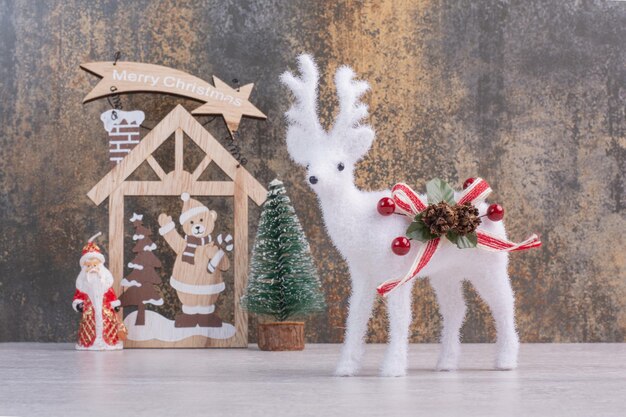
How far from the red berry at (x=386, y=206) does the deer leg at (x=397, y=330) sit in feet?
0.60

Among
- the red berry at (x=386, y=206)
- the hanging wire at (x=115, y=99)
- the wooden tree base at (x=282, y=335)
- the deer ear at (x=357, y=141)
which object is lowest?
the wooden tree base at (x=282, y=335)

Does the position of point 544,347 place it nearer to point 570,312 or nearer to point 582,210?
point 570,312

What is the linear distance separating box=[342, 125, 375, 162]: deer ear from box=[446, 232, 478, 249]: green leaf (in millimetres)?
300

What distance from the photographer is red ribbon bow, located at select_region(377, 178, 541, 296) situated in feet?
6.87

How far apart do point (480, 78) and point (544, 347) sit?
38.4 inches

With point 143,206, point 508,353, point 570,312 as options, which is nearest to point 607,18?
point 570,312

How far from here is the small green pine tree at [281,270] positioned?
2854 millimetres

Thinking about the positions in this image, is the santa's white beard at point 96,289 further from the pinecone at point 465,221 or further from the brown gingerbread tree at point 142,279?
the pinecone at point 465,221

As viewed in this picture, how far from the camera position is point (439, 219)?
6.94ft

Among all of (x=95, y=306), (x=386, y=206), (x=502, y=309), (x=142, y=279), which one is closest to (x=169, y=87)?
(x=142, y=279)

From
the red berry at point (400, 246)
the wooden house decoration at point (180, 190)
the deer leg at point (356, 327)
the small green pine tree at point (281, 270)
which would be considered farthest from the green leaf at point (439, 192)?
the wooden house decoration at point (180, 190)

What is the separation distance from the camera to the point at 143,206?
10.3 feet

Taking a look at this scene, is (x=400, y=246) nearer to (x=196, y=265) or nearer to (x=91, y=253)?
(x=196, y=265)

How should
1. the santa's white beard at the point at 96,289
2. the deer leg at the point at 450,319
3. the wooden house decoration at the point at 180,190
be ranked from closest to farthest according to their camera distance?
1. the deer leg at the point at 450,319
2. the santa's white beard at the point at 96,289
3. the wooden house decoration at the point at 180,190
